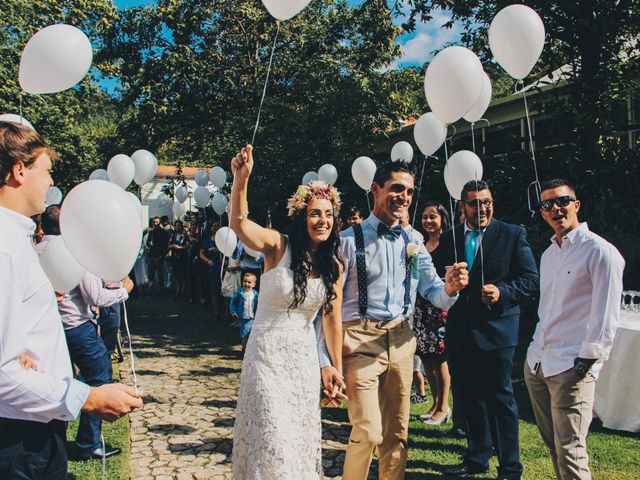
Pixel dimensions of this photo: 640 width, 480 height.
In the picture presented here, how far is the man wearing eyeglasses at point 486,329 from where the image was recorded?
3908 millimetres

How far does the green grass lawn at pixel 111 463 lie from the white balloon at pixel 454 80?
12.1 ft

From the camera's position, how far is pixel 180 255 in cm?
1396

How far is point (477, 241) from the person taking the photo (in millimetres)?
4242

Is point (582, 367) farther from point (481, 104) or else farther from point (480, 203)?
point (481, 104)

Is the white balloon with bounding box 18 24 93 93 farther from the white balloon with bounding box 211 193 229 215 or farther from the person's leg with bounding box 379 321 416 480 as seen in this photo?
the white balloon with bounding box 211 193 229 215

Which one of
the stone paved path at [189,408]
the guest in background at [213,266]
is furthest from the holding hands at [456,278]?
the guest in background at [213,266]

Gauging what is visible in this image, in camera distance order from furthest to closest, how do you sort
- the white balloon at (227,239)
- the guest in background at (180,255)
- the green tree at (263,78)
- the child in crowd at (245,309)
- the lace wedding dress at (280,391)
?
the guest in background at (180,255) → the green tree at (263,78) → the white balloon at (227,239) → the child in crowd at (245,309) → the lace wedding dress at (280,391)

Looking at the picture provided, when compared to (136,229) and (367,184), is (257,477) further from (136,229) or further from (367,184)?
(367,184)

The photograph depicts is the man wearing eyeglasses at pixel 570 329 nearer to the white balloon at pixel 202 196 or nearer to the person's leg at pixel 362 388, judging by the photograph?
the person's leg at pixel 362 388

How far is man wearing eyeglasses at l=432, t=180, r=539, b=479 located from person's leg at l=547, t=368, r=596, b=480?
0.78 meters

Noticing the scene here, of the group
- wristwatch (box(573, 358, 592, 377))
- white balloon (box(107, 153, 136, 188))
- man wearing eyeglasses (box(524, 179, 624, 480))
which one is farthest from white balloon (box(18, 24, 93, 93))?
wristwatch (box(573, 358, 592, 377))

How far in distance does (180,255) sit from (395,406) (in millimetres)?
11297

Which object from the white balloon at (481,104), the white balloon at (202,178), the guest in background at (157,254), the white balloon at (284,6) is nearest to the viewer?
the white balloon at (284,6)

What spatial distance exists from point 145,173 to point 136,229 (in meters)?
7.25
